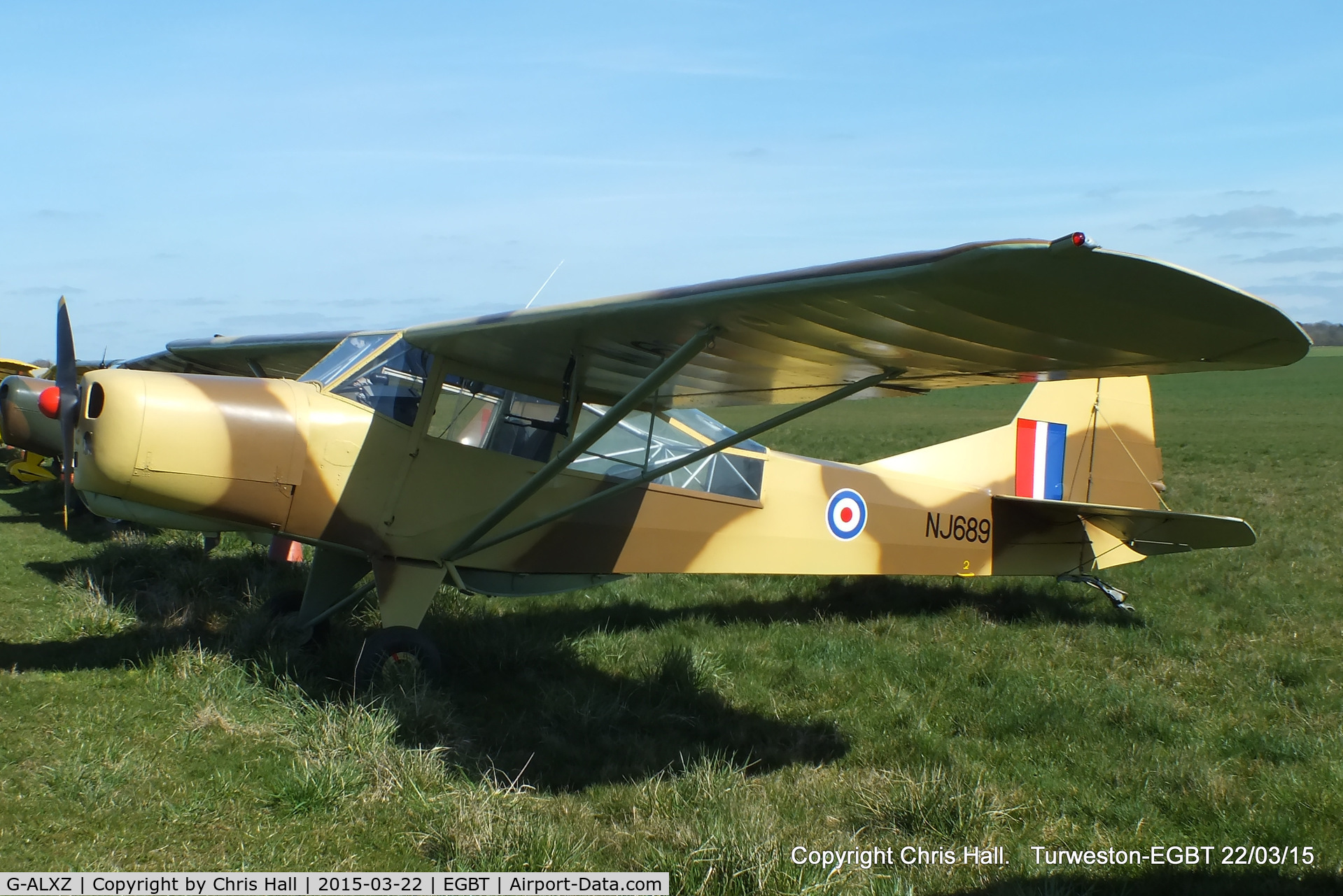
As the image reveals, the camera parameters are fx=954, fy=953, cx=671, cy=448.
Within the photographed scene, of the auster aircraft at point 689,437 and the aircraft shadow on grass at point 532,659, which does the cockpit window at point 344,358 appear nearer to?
the auster aircraft at point 689,437

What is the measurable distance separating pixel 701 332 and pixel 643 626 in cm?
352

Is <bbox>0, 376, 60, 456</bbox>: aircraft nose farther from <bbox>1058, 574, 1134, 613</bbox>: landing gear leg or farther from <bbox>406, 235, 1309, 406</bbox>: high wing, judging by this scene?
<bbox>1058, 574, 1134, 613</bbox>: landing gear leg

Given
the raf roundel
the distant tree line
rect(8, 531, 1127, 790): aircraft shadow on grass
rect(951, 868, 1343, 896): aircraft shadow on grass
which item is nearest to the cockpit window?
rect(8, 531, 1127, 790): aircraft shadow on grass

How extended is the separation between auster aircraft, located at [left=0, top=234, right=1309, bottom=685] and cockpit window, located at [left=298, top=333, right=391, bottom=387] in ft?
0.08

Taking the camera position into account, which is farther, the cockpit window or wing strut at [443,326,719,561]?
the cockpit window

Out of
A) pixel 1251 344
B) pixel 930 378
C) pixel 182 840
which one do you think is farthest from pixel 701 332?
pixel 182 840

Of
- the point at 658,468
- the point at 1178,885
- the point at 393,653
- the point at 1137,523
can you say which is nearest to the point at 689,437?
the point at 658,468

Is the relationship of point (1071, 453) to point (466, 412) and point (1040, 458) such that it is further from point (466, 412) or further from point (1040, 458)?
point (466, 412)

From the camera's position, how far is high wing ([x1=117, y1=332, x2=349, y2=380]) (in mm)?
8664

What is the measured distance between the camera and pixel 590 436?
16.6 feet

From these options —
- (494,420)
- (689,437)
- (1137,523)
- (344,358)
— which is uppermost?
(344,358)

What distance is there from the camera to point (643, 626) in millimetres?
7270

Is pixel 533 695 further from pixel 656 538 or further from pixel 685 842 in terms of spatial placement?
pixel 685 842

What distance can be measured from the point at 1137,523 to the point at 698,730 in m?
4.29
